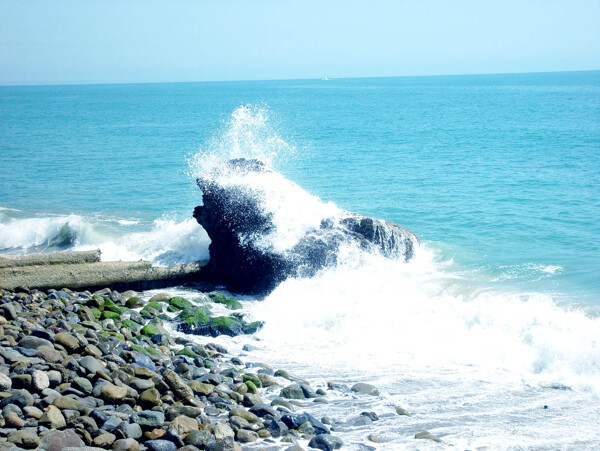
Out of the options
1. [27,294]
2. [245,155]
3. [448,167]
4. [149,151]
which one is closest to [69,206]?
[245,155]

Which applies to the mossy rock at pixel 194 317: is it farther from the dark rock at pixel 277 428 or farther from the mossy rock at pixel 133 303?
the dark rock at pixel 277 428

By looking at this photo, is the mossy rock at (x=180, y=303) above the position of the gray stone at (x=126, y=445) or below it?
below

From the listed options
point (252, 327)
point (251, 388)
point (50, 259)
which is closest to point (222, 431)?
point (251, 388)

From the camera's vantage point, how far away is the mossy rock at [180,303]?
11.5 m

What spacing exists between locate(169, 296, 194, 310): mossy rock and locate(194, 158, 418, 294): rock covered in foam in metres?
1.51

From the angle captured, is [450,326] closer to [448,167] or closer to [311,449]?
[311,449]

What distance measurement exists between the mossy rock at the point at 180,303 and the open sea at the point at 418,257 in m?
1.08

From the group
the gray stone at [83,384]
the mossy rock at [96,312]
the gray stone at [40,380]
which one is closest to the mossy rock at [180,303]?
the mossy rock at [96,312]

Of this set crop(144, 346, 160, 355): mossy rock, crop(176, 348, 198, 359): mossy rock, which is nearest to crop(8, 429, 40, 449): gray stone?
crop(144, 346, 160, 355): mossy rock

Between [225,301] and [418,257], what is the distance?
5.28 m

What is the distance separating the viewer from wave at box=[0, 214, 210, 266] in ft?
49.7

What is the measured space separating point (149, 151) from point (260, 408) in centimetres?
2996

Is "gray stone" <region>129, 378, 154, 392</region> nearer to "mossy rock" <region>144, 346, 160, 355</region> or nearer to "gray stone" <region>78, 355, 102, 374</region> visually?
"gray stone" <region>78, 355, 102, 374</region>

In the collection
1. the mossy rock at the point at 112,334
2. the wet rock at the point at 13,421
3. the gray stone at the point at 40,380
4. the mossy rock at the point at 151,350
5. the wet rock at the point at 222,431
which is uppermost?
the gray stone at the point at 40,380
